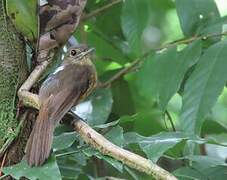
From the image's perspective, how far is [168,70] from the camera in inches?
79.0

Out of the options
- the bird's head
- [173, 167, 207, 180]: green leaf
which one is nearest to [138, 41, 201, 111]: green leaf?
the bird's head

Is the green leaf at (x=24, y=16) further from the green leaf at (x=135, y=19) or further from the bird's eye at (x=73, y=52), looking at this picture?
the green leaf at (x=135, y=19)

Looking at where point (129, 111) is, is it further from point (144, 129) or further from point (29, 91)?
point (29, 91)

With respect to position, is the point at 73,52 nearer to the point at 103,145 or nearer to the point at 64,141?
the point at 64,141

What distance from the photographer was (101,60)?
2.72m

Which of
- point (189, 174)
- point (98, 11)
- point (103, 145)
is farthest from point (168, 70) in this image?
point (103, 145)

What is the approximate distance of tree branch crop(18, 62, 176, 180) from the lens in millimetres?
1231

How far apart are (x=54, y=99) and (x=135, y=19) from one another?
0.78m

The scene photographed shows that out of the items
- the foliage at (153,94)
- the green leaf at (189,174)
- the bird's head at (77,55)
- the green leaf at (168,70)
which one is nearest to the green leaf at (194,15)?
the foliage at (153,94)

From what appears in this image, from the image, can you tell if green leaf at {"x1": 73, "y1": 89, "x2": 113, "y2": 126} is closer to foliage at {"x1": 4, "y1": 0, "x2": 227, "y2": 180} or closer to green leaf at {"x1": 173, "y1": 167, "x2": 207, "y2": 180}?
foliage at {"x1": 4, "y1": 0, "x2": 227, "y2": 180}

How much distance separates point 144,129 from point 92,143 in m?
1.13

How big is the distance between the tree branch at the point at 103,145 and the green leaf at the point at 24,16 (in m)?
0.09

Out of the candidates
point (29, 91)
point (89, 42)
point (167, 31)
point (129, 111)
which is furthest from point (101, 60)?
point (167, 31)

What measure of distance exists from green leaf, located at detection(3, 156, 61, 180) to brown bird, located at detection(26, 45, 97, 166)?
20 mm
